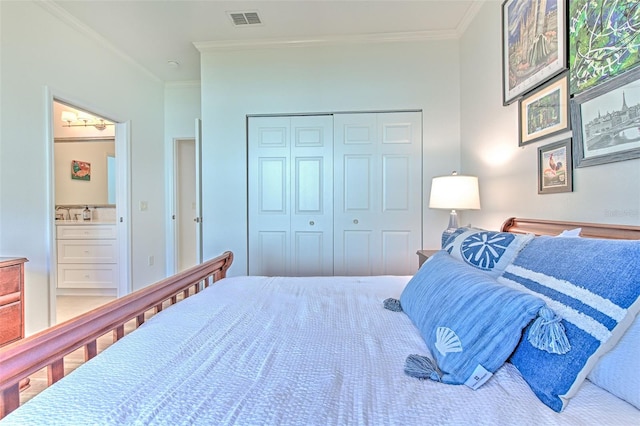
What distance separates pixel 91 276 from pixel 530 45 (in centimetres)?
464

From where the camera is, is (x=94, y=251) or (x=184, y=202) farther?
(x=184, y=202)

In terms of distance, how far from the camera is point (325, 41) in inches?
112

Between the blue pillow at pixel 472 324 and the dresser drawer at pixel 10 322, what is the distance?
2.32m

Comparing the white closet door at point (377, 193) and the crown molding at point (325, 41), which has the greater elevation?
the crown molding at point (325, 41)

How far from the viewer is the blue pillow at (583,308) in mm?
622

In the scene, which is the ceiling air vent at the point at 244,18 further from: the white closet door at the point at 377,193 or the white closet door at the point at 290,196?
the white closet door at the point at 377,193

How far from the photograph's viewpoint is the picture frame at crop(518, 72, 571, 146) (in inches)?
55.1

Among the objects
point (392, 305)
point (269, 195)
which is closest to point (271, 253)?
point (269, 195)

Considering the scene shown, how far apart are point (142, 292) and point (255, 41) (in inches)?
105

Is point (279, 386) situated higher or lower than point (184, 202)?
lower

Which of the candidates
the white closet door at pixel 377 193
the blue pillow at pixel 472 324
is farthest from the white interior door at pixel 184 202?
the blue pillow at pixel 472 324

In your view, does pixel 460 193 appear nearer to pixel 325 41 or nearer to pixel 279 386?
pixel 279 386

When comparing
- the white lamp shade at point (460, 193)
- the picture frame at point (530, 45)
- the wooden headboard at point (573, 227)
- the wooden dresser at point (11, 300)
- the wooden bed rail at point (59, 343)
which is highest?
the picture frame at point (530, 45)

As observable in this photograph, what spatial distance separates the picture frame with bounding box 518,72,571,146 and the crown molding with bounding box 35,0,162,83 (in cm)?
357
